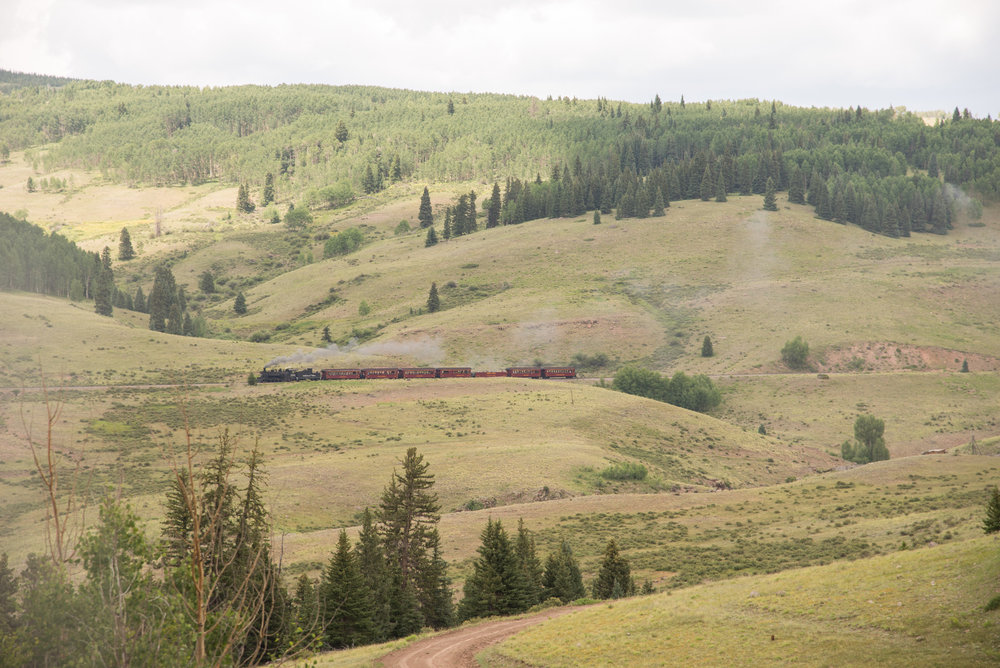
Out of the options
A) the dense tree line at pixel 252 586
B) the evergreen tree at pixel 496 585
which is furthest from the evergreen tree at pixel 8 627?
the evergreen tree at pixel 496 585

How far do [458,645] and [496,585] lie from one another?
7.71 metres

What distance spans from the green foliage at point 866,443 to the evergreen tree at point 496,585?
67.9 meters

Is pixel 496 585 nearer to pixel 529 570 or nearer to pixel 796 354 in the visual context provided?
pixel 529 570

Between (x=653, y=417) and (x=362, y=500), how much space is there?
45074mm

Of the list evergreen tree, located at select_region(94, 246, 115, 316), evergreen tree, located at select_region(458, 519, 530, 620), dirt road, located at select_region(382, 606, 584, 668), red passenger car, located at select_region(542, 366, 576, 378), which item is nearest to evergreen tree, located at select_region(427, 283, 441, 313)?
red passenger car, located at select_region(542, 366, 576, 378)

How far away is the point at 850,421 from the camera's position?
110188 millimetres

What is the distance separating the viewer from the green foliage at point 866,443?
96000 millimetres

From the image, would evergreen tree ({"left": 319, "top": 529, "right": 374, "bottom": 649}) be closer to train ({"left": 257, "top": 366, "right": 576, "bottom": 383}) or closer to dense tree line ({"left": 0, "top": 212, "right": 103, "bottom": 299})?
train ({"left": 257, "top": 366, "right": 576, "bottom": 383})

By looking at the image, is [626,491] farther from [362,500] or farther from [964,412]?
[964,412]

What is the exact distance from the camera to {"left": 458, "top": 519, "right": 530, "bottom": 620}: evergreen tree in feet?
134

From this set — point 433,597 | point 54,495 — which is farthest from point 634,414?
point 54,495

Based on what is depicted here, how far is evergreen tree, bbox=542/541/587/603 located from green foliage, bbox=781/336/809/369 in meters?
96.3

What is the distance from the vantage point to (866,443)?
9856 cm

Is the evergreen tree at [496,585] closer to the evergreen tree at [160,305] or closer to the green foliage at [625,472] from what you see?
the green foliage at [625,472]
